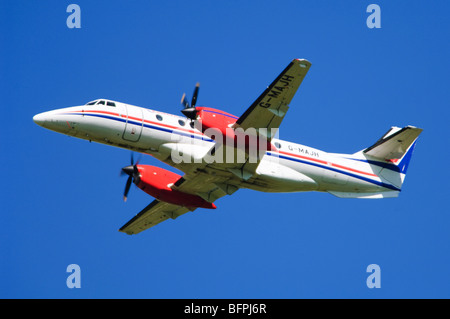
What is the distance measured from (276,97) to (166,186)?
6.83 metres

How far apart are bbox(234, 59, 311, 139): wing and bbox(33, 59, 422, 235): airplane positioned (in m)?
0.03

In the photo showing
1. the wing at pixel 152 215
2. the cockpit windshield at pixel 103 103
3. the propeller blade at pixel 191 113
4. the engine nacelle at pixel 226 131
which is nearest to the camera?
the engine nacelle at pixel 226 131

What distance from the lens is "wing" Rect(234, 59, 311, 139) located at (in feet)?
68.0

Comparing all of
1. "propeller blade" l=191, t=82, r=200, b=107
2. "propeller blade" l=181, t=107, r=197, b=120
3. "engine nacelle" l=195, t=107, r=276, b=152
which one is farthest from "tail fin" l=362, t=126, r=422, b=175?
"propeller blade" l=181, t=107, r=197, b=120

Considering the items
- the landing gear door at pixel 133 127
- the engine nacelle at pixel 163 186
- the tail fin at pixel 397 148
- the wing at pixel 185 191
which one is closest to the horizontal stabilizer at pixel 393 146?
the tail fin at pixel 397 148

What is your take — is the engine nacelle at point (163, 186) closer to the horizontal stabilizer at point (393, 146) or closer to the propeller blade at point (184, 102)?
the propeller blade at point (184, 102)

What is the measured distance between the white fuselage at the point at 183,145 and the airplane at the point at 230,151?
36 millimetres

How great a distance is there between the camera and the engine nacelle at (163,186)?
25344 millimetres

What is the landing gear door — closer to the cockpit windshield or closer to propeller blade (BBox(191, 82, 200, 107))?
the cockpit windshield

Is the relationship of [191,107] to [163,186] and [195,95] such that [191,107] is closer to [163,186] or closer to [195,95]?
[195,95]

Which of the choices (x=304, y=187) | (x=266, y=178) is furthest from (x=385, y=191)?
(x=266, y=178)

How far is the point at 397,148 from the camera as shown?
84.7 feet

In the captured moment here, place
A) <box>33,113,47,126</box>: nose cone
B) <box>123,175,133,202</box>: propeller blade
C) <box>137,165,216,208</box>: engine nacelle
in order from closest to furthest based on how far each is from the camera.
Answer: <box>33,113,47,126</box>: nose cone
<box>137,165,216,208</box>: engine nacelle
<box>123,175,133,202</box>: propeller blade

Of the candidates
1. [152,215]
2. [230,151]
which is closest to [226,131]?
[230,151]
